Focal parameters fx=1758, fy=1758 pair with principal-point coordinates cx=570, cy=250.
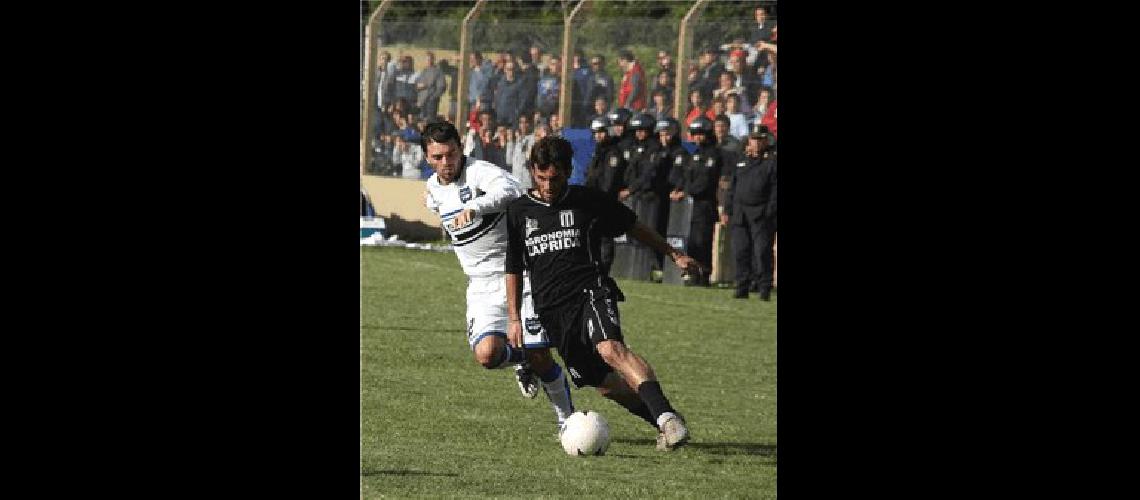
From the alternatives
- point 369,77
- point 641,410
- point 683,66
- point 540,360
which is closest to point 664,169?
point 683,66

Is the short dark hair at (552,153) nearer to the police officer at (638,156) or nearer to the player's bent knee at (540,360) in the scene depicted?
the player's bent knee at (540,360)

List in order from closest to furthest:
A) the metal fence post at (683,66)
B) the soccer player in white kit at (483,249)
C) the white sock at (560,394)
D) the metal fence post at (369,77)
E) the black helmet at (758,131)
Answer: the soccer player in white kit at (483,249)
the white sock at (560,394)
the black helmet at (758,131)
the metal fence post at (683,66)
the metal fence post at (369,77)

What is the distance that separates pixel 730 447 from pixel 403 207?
1172cm

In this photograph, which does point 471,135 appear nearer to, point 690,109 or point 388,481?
point 690,109

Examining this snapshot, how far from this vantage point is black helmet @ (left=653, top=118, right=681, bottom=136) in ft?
59.3

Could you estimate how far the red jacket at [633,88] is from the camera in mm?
20188

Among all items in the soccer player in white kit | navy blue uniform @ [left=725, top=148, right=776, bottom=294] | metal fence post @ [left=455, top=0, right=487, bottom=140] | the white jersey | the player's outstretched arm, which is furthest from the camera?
metal fence post @ [left=455, top=0, right=487, bottom=140]

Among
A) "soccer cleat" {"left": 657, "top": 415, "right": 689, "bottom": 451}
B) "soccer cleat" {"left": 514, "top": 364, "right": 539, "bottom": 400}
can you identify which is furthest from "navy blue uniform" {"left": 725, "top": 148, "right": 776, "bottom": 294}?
"soccer cleat" {"left": 657, "top": 415, "right": 689, "bottom": 451}

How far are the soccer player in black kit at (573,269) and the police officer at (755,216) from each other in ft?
24.7

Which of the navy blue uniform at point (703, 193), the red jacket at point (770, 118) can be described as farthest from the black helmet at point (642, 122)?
the red jacket at point (770, 118)

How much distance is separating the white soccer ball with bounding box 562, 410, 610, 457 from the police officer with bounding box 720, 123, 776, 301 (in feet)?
24.8

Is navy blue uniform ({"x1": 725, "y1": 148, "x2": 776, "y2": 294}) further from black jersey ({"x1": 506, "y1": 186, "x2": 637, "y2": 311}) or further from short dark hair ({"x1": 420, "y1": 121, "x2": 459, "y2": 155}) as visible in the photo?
black jersey ({"x1": 506, "y1": 186, "x2": 637, "y2": 311})
